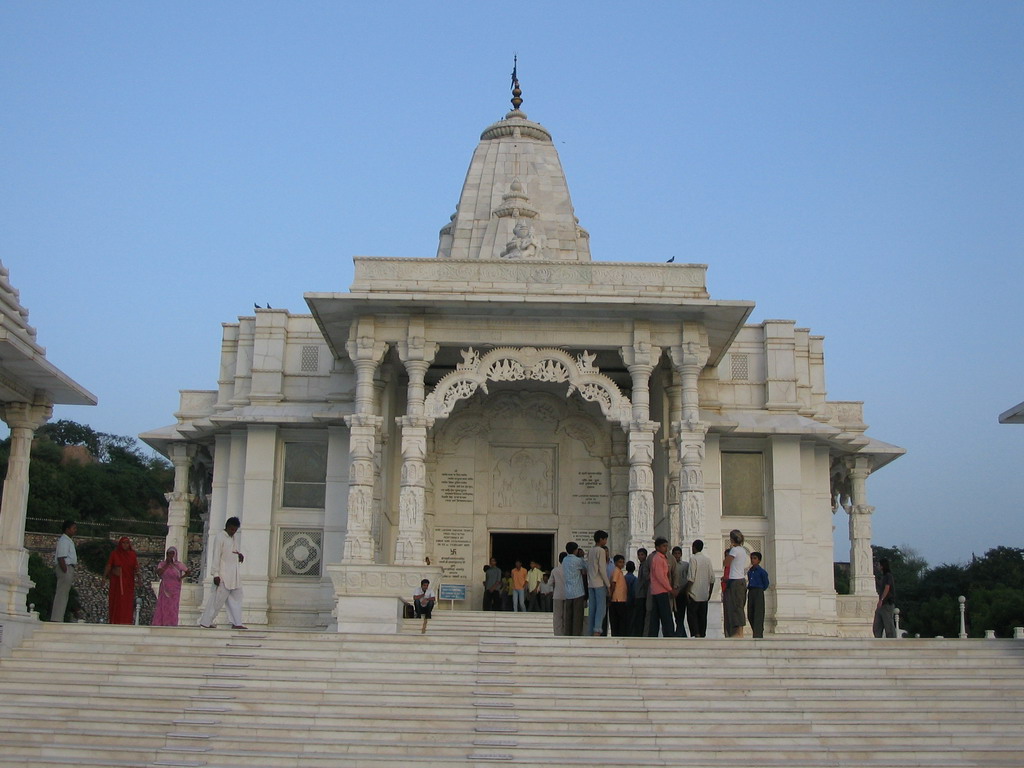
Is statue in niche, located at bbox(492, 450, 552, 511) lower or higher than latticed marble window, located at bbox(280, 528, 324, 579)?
higher

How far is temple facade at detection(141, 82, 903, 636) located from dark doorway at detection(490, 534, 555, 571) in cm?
5

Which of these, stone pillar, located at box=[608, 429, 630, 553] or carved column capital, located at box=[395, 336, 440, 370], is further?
stone pillar, located at box=[608, 429, 630, 553]

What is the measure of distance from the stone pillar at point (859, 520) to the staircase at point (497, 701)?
1144 centimetres

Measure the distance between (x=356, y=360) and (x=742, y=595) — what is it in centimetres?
868

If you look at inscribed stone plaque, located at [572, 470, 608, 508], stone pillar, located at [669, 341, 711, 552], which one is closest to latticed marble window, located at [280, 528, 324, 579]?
inscribed stone plaque, located at [572, 470, 608, 508]

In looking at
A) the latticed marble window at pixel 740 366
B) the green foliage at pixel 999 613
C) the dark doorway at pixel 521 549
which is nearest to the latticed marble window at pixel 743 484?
the latticed marble window at pixel 740 366

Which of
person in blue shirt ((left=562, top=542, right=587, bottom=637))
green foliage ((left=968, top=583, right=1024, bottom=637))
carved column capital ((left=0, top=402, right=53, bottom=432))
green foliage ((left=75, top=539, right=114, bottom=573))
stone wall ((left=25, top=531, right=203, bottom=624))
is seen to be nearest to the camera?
person in blue shirt ((left=562, top=542, right=587, bottom=637))

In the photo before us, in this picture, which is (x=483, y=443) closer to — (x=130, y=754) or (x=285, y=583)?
(x=285, y=583)

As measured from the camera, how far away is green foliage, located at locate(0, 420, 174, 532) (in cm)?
5975

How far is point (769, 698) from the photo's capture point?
13195 millimetres

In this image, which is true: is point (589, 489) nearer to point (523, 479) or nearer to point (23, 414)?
point (523, 479)

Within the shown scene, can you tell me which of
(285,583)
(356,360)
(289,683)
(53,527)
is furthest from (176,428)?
(53,527)

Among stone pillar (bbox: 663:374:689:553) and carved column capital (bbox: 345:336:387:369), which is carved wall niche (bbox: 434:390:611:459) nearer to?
stone pillar (bbox: 663:374:689:553)

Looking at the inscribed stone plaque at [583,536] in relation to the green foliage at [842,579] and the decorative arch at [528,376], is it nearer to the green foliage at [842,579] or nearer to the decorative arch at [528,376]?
A: the decorative arch at [528,376]
